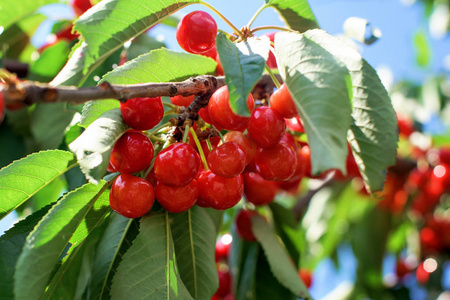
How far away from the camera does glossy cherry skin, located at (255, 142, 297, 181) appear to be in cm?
94

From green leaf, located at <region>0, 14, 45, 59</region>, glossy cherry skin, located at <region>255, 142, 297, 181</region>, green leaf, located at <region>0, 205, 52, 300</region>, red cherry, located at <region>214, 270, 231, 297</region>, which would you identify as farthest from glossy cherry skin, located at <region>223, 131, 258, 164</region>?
red cherry, located at <region>214, 270, 231, 297</region>

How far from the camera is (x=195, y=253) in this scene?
1031mm

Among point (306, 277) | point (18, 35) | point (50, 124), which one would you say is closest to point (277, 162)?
point (50, 124)

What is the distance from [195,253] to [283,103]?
0.43m

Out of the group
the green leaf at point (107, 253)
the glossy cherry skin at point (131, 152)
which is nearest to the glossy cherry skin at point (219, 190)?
the glossy cherry skin at point (131, 152)

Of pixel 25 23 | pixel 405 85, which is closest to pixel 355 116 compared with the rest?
pixel 25 23

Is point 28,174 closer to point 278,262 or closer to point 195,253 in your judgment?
point 195,253

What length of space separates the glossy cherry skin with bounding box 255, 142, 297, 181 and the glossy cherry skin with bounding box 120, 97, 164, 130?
0.27 m

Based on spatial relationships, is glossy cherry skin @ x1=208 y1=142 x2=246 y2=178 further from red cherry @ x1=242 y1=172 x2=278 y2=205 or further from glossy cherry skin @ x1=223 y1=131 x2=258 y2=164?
red cherry @ x1=242 y1=172 x2=278 y2=205

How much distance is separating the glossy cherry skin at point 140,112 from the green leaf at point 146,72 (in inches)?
2.4

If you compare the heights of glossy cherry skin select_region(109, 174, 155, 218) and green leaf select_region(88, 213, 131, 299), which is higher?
glossy cherry skin select_region(109, 174, 155, 218)

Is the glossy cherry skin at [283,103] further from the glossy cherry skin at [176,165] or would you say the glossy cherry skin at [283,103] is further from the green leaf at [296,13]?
the green leaf at [296,13]

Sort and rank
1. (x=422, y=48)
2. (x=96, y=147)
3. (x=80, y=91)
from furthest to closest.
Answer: (x=422, y=48)
(x=96, y=147)
(x=80, y=91)

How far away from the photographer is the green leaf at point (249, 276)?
1432mm
